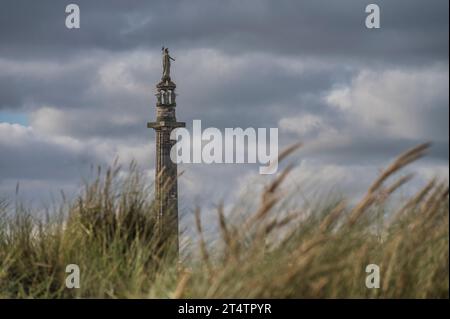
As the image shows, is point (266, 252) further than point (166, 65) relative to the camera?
No

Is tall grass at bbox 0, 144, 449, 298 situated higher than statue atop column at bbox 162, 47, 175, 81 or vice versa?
statue atop column at bbox 162, 47, 175, 81

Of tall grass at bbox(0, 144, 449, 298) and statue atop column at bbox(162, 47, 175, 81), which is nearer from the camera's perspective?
tall grass at bbox(0, 144, 449, 298)

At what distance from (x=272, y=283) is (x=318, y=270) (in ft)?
0.98

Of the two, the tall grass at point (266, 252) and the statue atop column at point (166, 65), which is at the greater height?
the statue atop column at point (166, 65)

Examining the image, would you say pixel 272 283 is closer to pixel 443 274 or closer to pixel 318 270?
pixel 318 270

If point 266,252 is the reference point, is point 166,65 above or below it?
above

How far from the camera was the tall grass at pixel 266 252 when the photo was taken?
4.73 m

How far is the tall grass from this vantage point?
15.5ft

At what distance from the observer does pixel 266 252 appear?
5.46 meters

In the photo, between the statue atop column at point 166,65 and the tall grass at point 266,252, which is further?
the statue atop column at point 166,65

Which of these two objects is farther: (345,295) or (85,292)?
(85,292)
